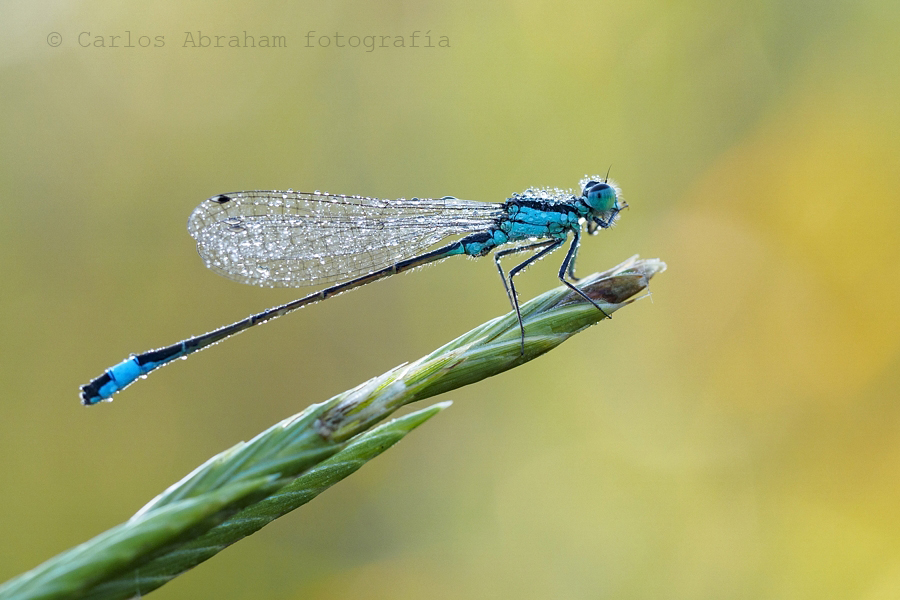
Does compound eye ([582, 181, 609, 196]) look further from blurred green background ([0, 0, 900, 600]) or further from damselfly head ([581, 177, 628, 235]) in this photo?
blurred green background ([0, 0, 900, 600])

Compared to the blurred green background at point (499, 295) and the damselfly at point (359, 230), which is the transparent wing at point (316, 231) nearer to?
the damselfly at point (359, 230)

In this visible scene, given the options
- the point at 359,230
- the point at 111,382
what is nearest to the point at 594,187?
the point at 359,230

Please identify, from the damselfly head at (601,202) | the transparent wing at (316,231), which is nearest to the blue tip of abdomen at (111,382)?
the transparent wing at (316,231)

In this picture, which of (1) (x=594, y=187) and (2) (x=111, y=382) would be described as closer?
(2) (x=111, y=382)

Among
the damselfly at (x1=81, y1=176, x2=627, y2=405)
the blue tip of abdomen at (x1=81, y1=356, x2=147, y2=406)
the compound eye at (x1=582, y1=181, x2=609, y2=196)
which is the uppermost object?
the damselfly at (x1=81, y1=176, x2=627, y2=405)

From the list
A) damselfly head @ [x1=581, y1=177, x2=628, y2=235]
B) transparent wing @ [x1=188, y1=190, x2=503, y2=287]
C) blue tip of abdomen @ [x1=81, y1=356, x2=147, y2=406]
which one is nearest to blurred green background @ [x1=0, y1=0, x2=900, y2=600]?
transparent wing @ [x1=188, y1=190, x2=503, y2=287]

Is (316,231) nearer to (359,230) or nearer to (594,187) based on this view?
(359,230)

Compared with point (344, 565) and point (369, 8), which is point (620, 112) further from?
point (344, 565)

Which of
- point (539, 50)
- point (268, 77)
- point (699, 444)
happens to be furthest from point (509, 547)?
point (268, 77)
